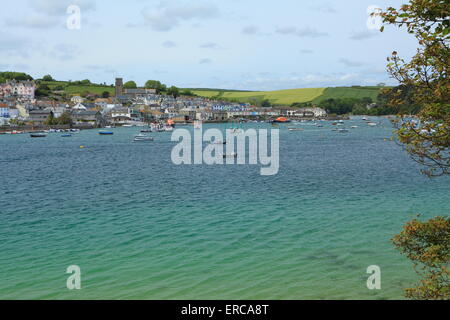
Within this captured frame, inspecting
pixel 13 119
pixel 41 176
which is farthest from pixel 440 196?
pixel 13 119

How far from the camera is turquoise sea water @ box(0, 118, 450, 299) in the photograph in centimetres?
1592

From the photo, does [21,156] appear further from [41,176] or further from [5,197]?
[5,197]

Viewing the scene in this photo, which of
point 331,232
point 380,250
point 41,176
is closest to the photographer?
point 380,250

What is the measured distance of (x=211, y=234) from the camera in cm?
2233

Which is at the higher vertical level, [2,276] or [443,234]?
[443,234]

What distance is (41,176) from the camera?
48.6m

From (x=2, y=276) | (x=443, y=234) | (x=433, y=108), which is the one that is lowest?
A: (x=2, y=276)

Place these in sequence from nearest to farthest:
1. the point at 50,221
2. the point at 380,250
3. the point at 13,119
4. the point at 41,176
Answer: the point at 380,250 → the point at 50,221 → the point at 41,176 → the point at 13,119

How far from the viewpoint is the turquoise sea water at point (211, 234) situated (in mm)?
15922

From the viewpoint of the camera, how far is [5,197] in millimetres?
35344

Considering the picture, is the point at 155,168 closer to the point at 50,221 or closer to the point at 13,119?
the point at 50,221

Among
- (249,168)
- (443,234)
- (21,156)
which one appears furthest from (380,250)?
(21,156)

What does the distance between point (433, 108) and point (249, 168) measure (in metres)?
44.3

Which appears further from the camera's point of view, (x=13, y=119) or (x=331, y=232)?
(x=13, y=119)
